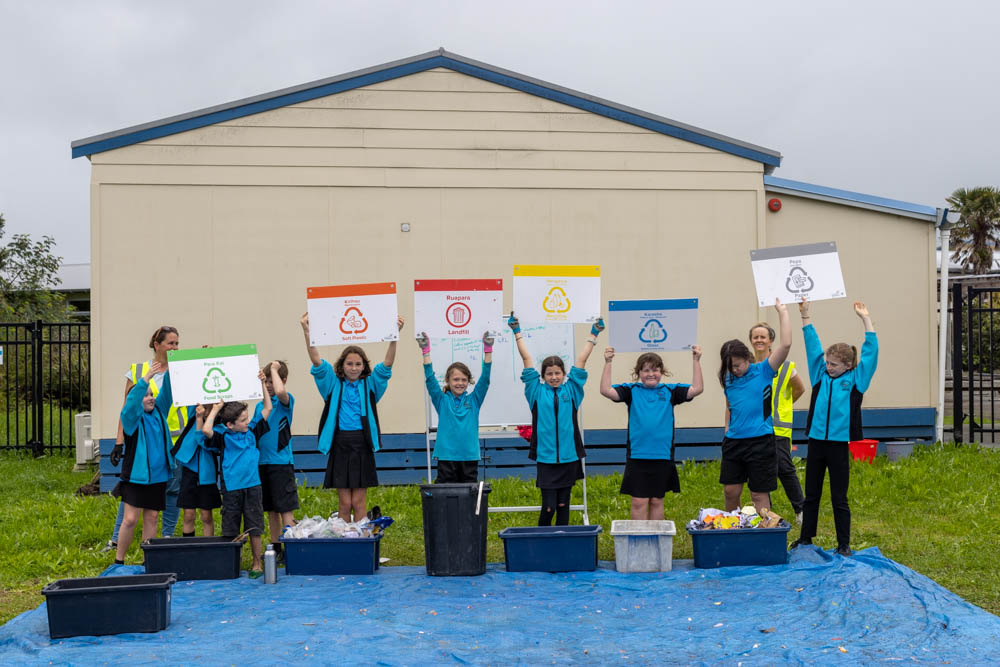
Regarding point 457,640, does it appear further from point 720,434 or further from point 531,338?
point 720,434

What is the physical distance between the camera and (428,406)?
8305 mm

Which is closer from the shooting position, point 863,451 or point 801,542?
point 801,542

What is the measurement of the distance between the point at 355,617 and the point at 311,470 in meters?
4.83

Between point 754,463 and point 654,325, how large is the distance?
1.27m

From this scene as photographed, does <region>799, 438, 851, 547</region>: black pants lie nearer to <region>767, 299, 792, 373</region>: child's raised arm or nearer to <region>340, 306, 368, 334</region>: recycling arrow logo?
<region>767, 299, 792, 373</region>: child's raised arm

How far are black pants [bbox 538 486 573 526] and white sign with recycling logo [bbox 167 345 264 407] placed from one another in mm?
2286

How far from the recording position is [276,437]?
696 cm

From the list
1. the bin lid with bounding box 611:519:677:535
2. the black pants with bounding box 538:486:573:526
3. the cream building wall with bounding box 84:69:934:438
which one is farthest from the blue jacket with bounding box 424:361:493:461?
the cream building wall with bounding box 84:69:934:438

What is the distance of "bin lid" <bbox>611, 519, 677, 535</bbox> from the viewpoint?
21.3 ft

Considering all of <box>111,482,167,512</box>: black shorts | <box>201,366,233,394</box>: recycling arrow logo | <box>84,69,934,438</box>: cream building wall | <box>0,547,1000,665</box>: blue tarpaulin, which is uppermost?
<box>84,69,934,438</box>: cream building wall

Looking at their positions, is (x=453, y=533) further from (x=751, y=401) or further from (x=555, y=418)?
(x=751, y=401)

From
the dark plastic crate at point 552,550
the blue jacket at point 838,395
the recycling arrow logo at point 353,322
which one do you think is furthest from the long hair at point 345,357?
the blue jacket at point 838,395

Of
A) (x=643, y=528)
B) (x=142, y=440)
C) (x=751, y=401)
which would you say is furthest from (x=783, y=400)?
(x=142, y=440)

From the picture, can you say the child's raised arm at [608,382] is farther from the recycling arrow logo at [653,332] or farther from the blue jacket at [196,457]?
the blue jacket at [196,457]
